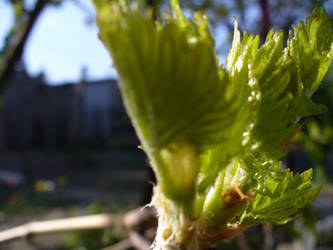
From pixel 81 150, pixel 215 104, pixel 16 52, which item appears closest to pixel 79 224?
pixel 215 104

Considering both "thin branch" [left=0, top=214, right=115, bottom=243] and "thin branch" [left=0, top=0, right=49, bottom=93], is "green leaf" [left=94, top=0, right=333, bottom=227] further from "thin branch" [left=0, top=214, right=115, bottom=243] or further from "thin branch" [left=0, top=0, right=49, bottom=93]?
"thin branch" [left=0, top=0, right=49, bottom=93]

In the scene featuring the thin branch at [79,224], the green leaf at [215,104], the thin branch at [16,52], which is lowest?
the green leaf at [215,104]

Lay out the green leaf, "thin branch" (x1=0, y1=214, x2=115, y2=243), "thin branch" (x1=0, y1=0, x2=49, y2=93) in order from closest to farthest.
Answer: the green leaf → "thin branch" (x1=0, y1=214, x2=115, y2=243) → "thin branch" (x1=0, y1=0, x2=49, y2=93)

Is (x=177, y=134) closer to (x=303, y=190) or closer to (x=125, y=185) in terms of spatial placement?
(x=303, y=190)

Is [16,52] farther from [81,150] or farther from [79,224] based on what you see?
[81,150]

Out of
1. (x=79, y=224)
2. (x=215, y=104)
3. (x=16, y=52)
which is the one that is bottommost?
(x=215, y=104)

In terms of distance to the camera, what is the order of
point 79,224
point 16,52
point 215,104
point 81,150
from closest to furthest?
point 215,104 < point 79,224 < point 16,52 < point 81,150

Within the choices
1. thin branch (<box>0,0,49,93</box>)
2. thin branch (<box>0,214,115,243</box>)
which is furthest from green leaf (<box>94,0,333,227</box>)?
thin branch (<box>0,0,49,93</box>)

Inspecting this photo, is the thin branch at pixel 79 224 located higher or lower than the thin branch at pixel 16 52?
lower

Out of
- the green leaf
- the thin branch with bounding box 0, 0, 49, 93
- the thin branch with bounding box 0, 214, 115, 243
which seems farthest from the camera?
the thin branch with bounding box 0, 0, 49, 93

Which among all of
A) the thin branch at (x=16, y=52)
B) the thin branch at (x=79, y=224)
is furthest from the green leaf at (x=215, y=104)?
the thin branch at (x=16, y=52)

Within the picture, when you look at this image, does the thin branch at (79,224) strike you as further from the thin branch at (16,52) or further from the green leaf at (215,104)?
the thin branch at (16,52)
